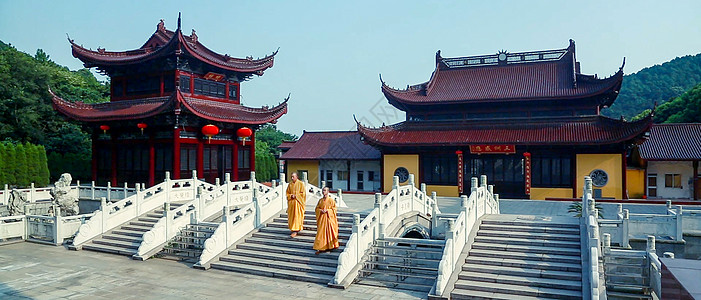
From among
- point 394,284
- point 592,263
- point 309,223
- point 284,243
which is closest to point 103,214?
point 284,243

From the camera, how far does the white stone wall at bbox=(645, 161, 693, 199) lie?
21.6 m

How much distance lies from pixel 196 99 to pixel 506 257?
52.0 ft

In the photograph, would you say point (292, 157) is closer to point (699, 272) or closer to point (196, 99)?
point (196, 99)

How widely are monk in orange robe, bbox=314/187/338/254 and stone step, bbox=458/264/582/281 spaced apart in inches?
112

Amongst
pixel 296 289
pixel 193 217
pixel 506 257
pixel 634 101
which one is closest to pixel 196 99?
pixel 193 217

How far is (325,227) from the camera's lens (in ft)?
34.8

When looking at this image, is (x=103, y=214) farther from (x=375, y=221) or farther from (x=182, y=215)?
(x=375, y=221)

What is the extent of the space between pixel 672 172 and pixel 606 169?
3.83m

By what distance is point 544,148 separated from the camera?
21.5 m

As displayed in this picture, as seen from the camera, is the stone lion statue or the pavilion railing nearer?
the pavilion railing

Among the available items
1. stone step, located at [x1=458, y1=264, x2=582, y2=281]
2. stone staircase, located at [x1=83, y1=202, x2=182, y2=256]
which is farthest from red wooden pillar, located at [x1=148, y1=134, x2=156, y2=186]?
stone step, located at [x1=458, y1=264, x2=582, y2=281]

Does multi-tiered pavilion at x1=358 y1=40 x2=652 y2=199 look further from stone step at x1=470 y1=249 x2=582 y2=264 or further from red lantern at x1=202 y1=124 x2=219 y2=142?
stone step at x1=470 y1=249 x2=582 y2=264

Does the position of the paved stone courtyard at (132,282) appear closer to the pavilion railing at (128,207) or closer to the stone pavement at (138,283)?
the stone pavement at (138,283)

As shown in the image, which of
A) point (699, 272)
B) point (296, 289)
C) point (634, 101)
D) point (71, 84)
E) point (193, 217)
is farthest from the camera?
point (634, 101)
